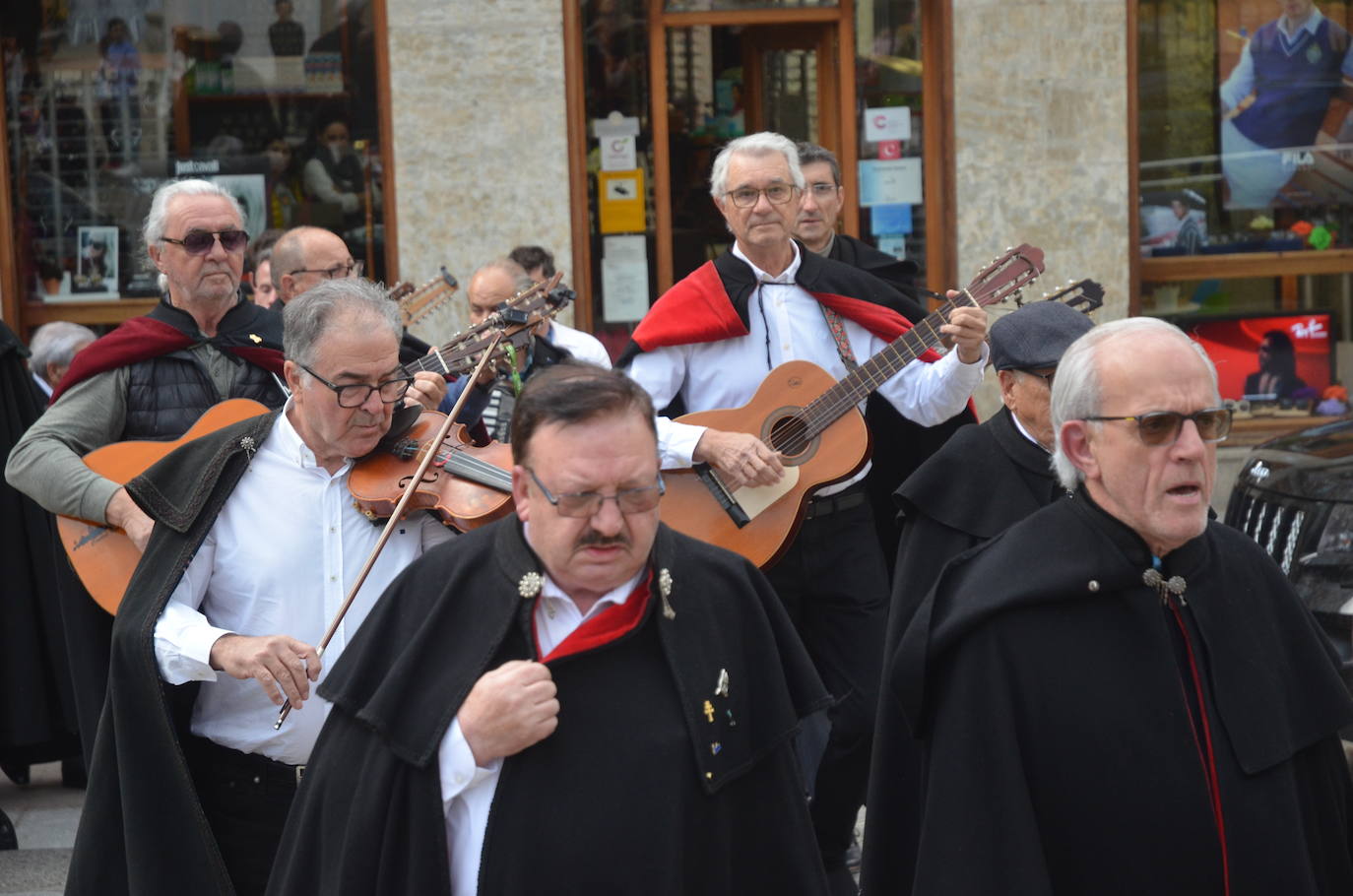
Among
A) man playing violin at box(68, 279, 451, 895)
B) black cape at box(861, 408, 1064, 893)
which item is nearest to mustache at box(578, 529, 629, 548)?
man playing violin at box(68, 279, 451, 895)

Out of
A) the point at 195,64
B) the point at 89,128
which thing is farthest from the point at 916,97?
the point at 89,128

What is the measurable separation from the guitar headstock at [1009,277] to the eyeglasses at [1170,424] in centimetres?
269

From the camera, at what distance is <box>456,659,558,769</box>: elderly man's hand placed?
2.85m

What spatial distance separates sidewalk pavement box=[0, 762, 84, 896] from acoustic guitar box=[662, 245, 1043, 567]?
234cm

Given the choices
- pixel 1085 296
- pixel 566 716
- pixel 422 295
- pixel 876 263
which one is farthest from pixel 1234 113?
pixel 566 716

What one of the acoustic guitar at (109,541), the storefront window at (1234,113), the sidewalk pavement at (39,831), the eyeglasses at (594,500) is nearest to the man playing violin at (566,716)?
the eyeglasses at (594,500)

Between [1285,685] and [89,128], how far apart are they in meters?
8.18

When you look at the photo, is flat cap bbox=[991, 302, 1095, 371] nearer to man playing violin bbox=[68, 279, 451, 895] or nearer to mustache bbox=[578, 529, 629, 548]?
man playing violin bbox=[68, 279, 451, 895]

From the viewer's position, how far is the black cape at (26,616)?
6.91m

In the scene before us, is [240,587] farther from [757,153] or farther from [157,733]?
[757,153]

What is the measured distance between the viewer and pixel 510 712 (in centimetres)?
284

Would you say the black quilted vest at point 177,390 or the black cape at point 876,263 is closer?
the black quilted vest at point 177,390

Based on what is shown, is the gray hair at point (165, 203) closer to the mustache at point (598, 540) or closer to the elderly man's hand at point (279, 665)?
the elderly man's hand at point (279, 665)

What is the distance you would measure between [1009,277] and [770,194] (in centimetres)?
84
